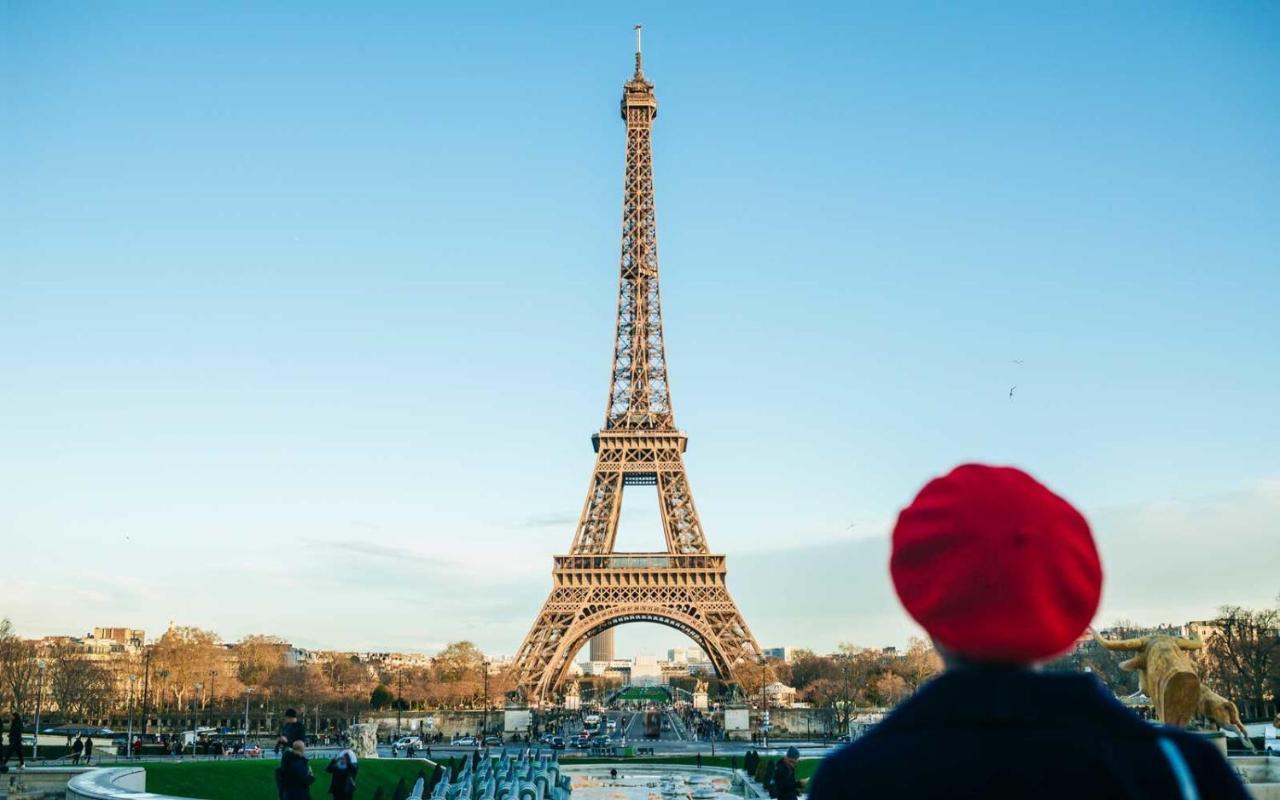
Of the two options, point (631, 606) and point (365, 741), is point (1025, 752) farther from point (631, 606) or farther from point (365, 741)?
point (631, 606)

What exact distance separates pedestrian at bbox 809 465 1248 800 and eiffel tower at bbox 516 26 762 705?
70125 millimetres

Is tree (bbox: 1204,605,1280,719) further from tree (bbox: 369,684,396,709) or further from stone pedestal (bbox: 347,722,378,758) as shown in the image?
tree (bbox: 369,684,396,709)

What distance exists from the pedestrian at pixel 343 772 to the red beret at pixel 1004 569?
1416 cm

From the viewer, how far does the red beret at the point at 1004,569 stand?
2.22 metres

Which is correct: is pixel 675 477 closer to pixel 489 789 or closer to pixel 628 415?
pixel 628 415

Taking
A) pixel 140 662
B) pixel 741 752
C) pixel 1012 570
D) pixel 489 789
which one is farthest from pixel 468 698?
pixel 1012 570

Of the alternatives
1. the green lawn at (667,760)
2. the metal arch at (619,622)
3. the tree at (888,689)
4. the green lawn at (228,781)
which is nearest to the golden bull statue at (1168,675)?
the green lawn at (228,781)

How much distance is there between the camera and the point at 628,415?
254 ft

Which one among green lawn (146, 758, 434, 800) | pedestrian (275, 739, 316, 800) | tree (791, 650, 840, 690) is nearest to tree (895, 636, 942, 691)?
tree (791, 650, 840, 690)

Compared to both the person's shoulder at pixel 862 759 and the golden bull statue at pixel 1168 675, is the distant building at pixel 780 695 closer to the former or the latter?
the golden bull statue at pixel 1168 675

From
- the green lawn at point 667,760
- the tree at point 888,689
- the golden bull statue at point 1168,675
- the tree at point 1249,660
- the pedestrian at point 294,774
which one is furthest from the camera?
the tree at point 888,689

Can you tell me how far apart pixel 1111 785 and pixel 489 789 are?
24303mm

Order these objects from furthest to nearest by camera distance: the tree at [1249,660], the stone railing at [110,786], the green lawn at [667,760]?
the tree at [1249,660]
the green lawn at [667,760]
the stone railing at [110,786]

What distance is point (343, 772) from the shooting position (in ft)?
51.1
